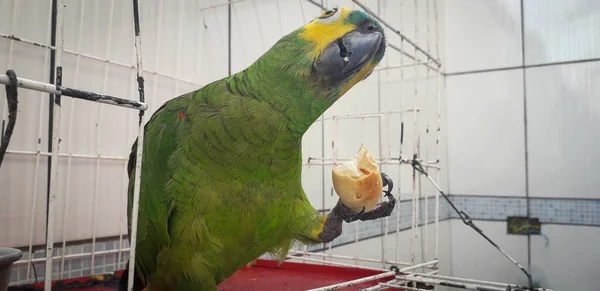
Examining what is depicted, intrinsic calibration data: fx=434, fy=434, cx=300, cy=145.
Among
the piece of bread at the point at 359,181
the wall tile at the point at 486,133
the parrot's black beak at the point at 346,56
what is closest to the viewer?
the parrot's black beak at the point at 346,56

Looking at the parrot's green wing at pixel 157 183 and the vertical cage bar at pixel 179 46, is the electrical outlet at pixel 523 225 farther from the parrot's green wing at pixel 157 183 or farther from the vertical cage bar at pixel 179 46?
the parrot's green wing at pixel 157 183

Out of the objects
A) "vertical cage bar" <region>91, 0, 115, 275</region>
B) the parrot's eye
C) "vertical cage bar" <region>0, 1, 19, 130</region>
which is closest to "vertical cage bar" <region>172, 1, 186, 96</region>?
"vertical cage bar" <region>91, 0, 115, 275</region>

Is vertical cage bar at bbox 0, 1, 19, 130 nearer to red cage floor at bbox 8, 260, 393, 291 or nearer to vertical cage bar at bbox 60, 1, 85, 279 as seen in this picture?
vertical cage bar at bbox 60, 1, 85, 279

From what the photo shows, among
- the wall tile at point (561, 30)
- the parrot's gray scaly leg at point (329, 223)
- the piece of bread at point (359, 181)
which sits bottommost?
the parrot's gray scaly leg at point (329, 223)

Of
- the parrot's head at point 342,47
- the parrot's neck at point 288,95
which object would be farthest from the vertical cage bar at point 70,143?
the parrot's head at point 342,47

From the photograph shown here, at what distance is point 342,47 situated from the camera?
928mm

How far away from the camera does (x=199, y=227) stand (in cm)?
99

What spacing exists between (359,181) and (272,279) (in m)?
0.76

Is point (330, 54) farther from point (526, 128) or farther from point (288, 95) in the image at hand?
point (526, 128)

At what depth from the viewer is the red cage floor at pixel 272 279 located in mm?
1327

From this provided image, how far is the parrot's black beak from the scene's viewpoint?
92 cm

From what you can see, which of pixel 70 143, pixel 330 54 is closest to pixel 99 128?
pixel 70 143

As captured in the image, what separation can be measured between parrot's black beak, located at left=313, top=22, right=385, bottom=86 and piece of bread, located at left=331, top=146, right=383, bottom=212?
230mm

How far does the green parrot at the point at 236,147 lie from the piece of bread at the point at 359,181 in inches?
5.1
